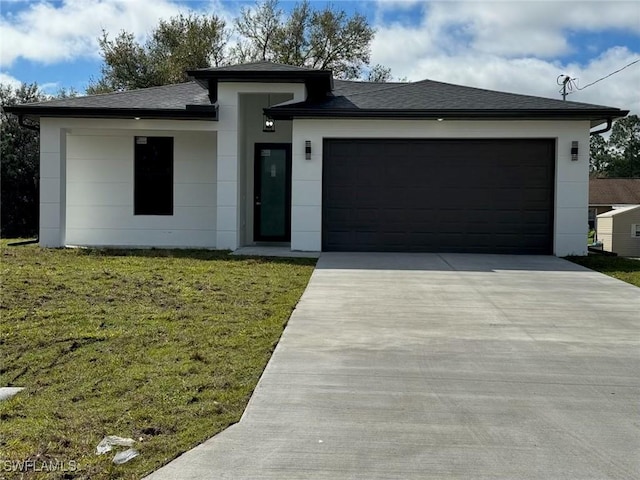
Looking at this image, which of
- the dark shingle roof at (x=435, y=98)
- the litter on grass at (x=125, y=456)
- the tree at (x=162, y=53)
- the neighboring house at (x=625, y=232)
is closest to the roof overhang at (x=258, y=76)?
the dark shingle roof at (x=435, y=98)

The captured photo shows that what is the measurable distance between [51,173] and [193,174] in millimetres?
3051

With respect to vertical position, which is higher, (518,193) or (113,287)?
(518,193)

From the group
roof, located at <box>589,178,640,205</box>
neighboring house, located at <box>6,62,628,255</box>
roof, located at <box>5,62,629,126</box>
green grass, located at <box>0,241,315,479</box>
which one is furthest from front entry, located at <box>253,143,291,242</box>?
roof, located at <box>589,178,640,205</box>

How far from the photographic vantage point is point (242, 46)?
104 feet

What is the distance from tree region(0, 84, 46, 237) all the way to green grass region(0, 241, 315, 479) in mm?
11523

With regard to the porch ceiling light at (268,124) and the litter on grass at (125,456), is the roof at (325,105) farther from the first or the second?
the litter on grass at (125,456)

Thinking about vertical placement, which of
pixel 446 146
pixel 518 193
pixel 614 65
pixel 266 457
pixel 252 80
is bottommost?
pixel 266 457

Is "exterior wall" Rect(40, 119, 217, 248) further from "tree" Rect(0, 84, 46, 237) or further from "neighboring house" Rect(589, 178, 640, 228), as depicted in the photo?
"neighboring house" Rect(589, 178, 640, 228)

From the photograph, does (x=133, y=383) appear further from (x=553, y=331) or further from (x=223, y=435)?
(x=553, y=331)

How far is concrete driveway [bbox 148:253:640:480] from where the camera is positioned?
11.0 feet

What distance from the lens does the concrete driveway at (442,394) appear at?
11.0ft

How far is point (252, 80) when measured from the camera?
1312cm

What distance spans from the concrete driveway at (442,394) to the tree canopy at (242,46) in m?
24.8

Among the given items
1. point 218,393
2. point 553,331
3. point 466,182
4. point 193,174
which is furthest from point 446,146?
point 218,393
